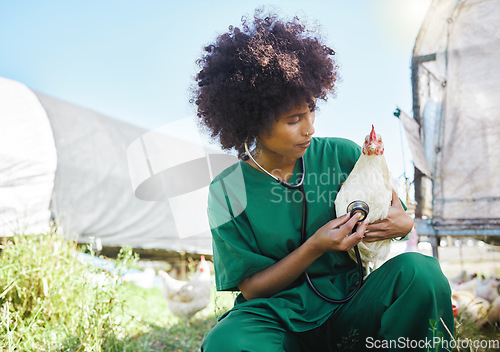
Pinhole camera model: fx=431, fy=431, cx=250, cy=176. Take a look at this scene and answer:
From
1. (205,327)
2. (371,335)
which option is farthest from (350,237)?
(205,327)

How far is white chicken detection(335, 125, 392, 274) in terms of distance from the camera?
1516 mm

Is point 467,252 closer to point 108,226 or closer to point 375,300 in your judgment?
point 108,226

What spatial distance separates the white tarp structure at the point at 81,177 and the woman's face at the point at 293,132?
464 centimetres

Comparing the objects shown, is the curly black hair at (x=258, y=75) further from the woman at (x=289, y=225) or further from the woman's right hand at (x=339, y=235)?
the woman's right hand at (x=339, y=235)

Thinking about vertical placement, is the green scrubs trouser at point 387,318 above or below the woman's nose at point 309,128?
below

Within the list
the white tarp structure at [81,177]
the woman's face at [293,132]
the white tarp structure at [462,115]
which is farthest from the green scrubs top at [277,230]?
→ the white tarp structure at [81,177]

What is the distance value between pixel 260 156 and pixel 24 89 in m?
7.02

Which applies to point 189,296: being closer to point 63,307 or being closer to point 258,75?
point 63,307

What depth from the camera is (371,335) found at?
1541 mm

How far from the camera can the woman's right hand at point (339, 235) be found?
138 cm

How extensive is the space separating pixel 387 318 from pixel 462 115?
3.69 m

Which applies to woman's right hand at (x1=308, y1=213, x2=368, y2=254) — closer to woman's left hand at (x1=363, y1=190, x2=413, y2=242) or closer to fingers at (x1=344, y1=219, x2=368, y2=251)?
fingers at (x1=344, y1=219, x2=368, y2=251)

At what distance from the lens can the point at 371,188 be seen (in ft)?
5.00

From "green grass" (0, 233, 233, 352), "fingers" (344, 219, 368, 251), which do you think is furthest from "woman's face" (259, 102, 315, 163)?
"green grass" (0, 233, 233, 352)
